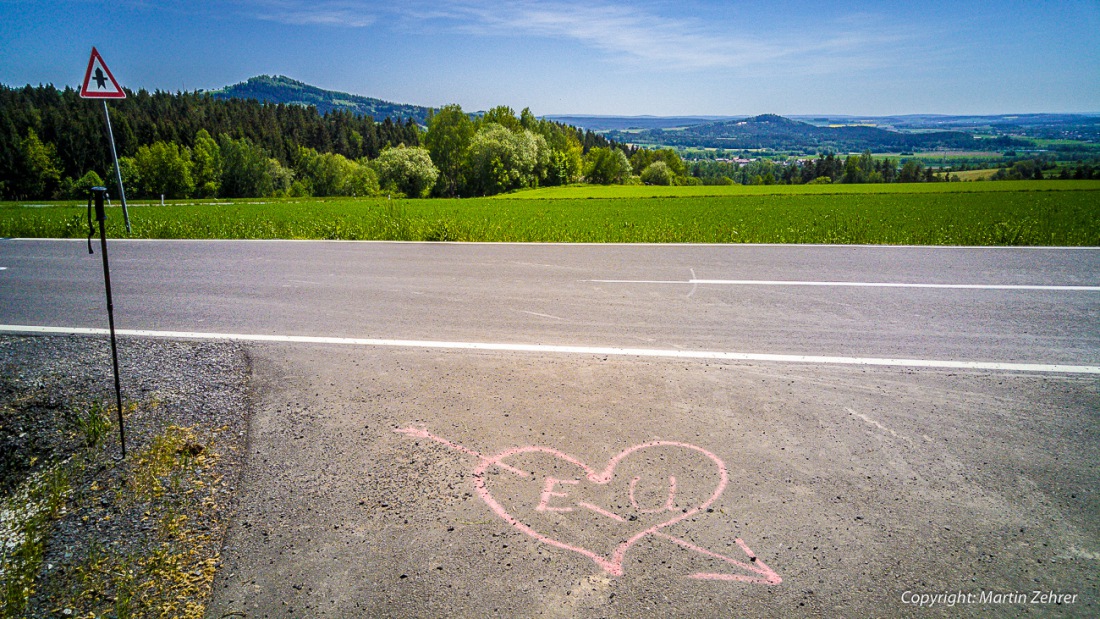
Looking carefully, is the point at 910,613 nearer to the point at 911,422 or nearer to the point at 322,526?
the point at 911,422

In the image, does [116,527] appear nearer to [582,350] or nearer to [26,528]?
[26,528]

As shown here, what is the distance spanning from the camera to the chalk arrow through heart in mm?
2828

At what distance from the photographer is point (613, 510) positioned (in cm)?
324

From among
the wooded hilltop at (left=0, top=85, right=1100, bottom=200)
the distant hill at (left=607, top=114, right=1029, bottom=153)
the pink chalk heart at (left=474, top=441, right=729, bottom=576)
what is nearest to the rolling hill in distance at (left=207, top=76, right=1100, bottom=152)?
the distant hill at (left=607, top=114, right=1029, bottom=153)

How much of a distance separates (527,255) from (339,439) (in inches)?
286

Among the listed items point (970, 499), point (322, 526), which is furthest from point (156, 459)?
point (970, 499)

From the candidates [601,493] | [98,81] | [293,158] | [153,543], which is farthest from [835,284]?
[293,158]

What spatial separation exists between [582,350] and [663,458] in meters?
2.17

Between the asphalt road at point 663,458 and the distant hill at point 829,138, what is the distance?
63251 millimetres

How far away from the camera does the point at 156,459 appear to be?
3.77m

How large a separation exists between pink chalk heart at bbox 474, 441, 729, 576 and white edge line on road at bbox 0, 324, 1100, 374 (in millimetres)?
1911

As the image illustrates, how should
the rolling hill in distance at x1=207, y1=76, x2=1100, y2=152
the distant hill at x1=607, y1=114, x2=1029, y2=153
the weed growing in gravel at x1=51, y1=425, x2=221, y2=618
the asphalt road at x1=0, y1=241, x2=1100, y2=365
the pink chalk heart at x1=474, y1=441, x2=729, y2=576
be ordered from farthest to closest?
the distant hill at x1=607, y1=114, x2=1029, y2=153
the rolling hill in distance at x1=207, y1=76, x2=1100, y2=152
the asphalt road at x1=0, y1=241, x2=1100, y2=365
the pink chalk heart at x1=474, y1=441, x2=729, y2=576
the weed growing in gravel at x1=51, y1=425, x2=221, y2=618

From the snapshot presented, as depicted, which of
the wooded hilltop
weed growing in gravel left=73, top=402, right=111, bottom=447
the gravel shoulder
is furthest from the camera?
the wooded hilltop

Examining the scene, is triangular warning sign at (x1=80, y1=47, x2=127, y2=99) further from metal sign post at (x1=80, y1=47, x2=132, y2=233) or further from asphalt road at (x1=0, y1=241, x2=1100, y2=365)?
asphalt road at (x1=0, y1=241, x2=1100, y2=365)
